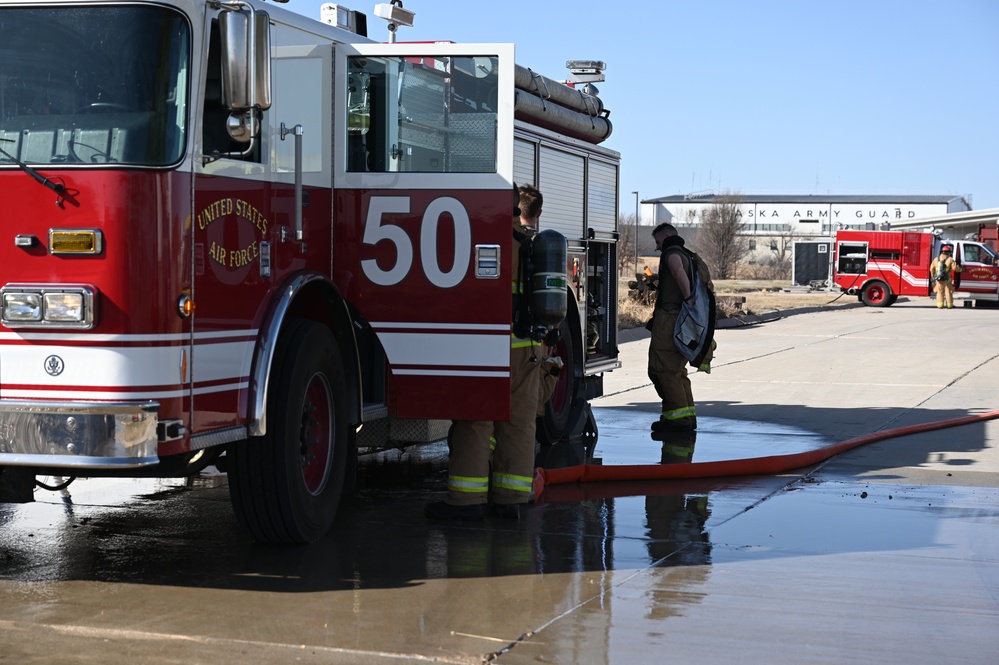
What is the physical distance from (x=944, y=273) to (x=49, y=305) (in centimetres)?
3607

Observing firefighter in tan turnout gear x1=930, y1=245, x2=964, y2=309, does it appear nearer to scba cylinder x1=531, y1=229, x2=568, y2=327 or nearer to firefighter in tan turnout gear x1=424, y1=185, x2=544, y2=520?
firefighter in tan turnout gear x1=424, y1=185, x2=544, y2=520

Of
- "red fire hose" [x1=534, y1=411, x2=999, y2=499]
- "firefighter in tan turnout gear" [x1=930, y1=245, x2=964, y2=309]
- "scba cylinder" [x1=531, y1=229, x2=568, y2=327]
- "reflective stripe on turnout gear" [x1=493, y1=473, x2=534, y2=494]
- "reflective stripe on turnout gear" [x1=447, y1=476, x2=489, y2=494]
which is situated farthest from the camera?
"firefighter in tan turnout gear" [x1=930, y1=245, x2=964, y2=309]

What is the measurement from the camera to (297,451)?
626cm

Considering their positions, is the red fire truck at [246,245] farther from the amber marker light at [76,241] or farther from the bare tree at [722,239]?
the bare tree at [722,239]

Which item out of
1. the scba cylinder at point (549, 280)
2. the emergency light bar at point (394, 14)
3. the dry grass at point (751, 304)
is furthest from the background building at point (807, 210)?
the scba cylinder at point (549, 280)

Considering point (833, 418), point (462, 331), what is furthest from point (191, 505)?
point (833, 418)

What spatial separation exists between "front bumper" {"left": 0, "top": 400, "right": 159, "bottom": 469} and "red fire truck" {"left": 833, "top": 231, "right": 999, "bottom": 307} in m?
36.1

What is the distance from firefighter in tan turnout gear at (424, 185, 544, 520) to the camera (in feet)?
23.5

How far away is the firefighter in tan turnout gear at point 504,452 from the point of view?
7176 millimetres

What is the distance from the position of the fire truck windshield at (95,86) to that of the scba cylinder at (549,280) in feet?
7.70

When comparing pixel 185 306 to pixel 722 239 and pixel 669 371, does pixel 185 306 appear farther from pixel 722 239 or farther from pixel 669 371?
pixel 722 239

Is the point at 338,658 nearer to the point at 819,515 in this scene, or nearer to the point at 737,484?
the point at 819,515

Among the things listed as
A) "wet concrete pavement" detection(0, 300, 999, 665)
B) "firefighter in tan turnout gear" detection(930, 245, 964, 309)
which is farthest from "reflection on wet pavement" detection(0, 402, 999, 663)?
"firefighter in tan turnout gear" detection(930, 245, 964, 309)

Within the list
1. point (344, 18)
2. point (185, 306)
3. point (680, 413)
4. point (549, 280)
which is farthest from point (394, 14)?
point (680, 413)
